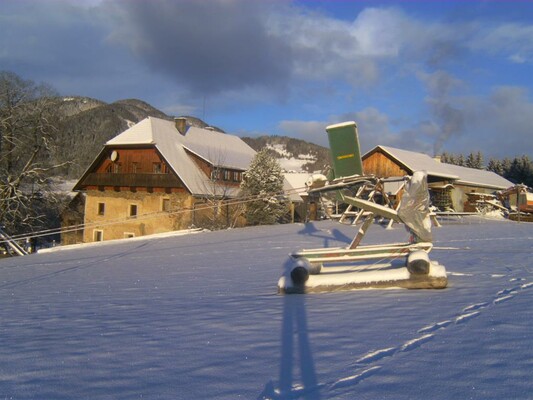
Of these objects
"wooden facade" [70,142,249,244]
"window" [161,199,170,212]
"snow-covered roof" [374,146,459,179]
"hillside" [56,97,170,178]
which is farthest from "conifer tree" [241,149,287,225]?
"hillside" [56,97,170,178]

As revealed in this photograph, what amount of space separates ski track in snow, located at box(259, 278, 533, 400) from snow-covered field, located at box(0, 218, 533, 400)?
0.01 m

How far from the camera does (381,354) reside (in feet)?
13.2

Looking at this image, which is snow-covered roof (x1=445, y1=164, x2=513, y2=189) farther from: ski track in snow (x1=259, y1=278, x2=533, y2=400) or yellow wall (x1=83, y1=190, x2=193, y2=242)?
ski track in snow (x1=259, y1=278, x2=533, y2=400)

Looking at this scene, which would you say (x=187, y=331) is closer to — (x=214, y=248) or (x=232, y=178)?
(x=214, y=248)

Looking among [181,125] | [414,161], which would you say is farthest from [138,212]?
[414,161]

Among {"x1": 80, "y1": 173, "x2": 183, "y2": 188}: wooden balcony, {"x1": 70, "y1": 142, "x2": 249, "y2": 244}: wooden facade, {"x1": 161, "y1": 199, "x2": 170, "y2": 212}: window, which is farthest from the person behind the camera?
{"x1": 161, "y1": 199, "x2": 170, "y2": 212}: window

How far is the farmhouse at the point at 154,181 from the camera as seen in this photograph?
3647cm

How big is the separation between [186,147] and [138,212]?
21.3ft

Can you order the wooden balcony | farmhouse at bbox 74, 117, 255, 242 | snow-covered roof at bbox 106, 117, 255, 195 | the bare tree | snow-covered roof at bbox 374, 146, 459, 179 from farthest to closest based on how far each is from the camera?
snow-covered roof at bbox 374, 146, 459, 179 < snow-covered roof at bbox 106, 117, 255, 195 < the wooden balcony < farmhouse at bbox 74, 117, 255, 242 < the bare tree

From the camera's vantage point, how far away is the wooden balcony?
37062mm

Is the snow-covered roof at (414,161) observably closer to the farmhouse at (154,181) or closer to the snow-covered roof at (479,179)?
the snow-covered roof at (479,179)

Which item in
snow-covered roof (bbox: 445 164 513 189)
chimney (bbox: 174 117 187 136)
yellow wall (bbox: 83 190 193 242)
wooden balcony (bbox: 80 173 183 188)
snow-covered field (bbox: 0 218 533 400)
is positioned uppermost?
chimney (bbox: 174 117 187 136)

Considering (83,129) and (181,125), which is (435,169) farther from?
(83,129)

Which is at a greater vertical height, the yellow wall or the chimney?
the chimney
